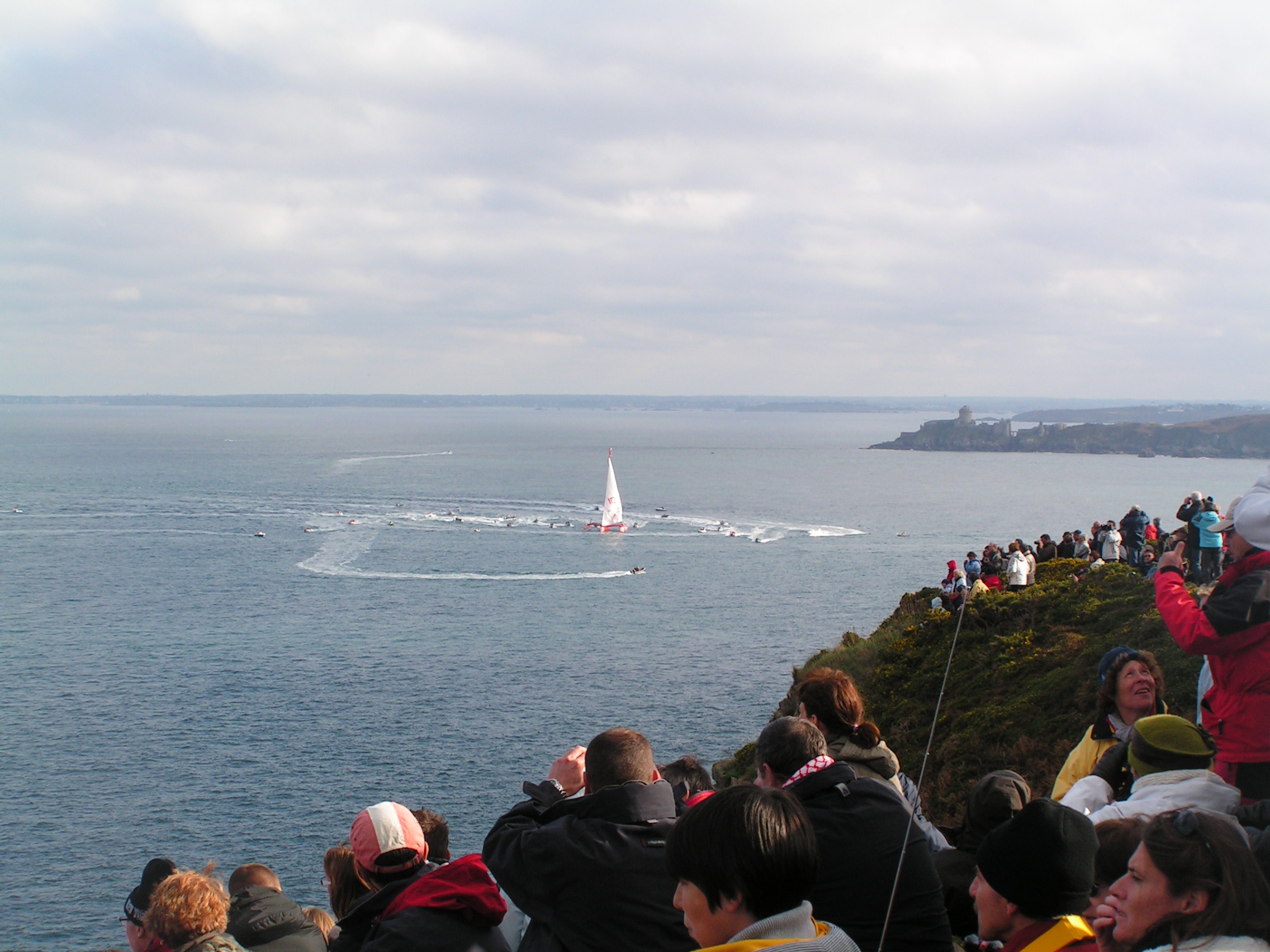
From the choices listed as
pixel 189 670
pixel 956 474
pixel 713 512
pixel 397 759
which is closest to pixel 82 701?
pixel 189 670

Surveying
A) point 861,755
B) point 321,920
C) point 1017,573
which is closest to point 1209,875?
point 861,755

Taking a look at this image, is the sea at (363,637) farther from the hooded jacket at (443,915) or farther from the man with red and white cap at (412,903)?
the hooded jacket at (443,915)

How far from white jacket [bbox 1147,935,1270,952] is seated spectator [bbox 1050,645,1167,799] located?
2346mm

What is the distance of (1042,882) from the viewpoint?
3.15 metres

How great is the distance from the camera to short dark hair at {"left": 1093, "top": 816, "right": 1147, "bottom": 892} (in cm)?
352

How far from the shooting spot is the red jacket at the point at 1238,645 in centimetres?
461

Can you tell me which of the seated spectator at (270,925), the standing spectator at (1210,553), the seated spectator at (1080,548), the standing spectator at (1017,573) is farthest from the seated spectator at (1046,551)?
the seated spectator at (270,925)

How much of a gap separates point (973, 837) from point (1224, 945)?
1.56 meters

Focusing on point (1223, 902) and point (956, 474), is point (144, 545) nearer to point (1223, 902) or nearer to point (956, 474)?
point (1223, 902)

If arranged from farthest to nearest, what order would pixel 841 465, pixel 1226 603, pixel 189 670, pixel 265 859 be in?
1. pixel 841 465
2. pixel 189 670
3. pixel 265 859
4. pixel 1226 603

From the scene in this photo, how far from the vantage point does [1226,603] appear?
15.2 ft

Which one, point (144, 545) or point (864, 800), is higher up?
point (864, 800)

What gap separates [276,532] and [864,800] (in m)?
79.9

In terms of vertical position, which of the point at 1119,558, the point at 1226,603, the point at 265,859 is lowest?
the point at 265,859
